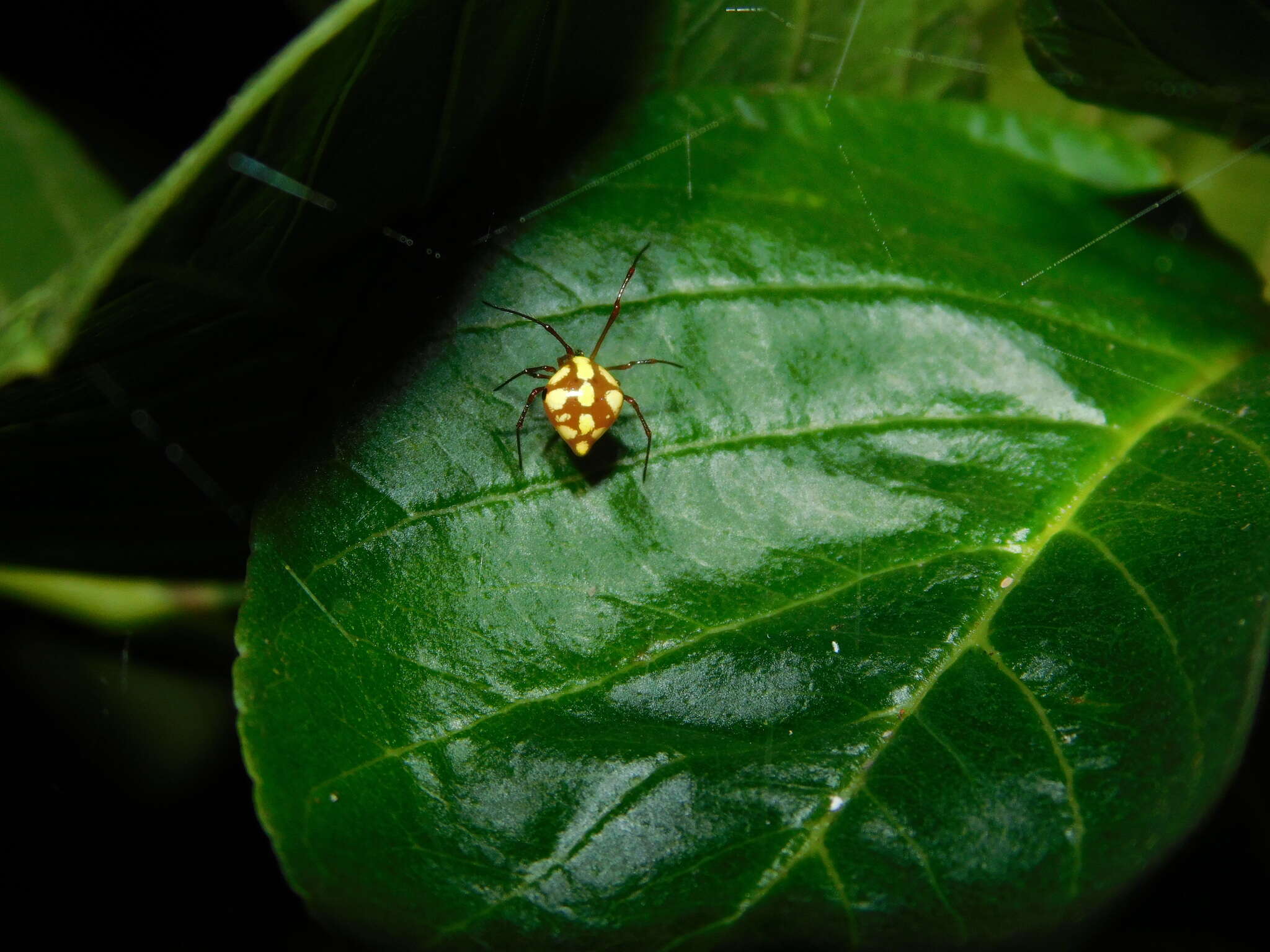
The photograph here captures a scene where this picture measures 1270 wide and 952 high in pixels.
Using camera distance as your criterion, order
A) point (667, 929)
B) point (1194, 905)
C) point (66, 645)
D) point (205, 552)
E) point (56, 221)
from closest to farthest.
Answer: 1. point (667, 929)
2. point (1194, 905)
3. point (205, 552)
4. point (56, 221)
5. point (66, 645)

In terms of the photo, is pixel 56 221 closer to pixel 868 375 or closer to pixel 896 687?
pixel 868 375

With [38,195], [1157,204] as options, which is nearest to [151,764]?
[38,195]

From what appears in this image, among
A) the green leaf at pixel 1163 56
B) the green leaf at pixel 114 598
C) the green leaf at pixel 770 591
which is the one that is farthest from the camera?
the green leaf at pixel 114 598

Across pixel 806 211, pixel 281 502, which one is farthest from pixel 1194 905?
pixel 281 502

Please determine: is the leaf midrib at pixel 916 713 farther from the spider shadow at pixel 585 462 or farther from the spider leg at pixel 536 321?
the spider leg at pixel 536 321

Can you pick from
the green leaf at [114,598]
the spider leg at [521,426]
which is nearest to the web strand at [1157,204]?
the spider leg at [521,426]

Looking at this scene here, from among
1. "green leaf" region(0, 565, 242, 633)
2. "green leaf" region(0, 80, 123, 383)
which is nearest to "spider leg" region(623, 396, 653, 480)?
"green leaf" region(0, 565, 242, 633)
